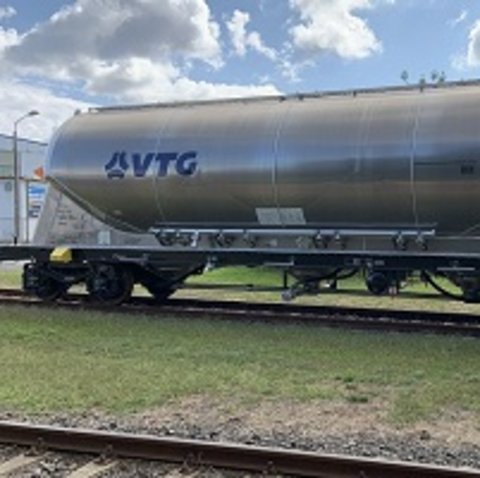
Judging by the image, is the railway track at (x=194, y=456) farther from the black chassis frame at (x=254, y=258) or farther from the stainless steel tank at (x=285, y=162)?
the stainless steel tank at (x=285, y=162)

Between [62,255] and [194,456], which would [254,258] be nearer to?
[62,255]

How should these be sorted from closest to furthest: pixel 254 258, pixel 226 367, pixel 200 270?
1. pixel 226 367
2. pixel 254 258
3. pixel 200 270

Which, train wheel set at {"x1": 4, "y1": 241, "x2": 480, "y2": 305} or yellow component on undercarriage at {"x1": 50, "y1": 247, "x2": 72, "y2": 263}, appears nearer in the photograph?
train wheel set at {"x1": 4, "y1": 241, "x2": 480, "y2": 305}

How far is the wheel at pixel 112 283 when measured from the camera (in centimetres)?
1509

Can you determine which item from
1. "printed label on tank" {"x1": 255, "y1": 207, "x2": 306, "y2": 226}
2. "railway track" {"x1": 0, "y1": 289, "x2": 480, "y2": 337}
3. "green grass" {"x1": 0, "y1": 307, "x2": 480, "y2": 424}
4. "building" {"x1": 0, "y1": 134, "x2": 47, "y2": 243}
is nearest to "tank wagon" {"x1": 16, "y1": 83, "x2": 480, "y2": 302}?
"printed label on tank" {"x1": 255, "y1": 207, "x2": 306, "y2": 226}

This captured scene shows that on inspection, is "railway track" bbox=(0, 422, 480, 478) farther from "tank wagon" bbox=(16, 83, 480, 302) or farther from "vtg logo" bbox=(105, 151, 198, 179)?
"vtg logo" bbox=(105, 151, 198, 179)

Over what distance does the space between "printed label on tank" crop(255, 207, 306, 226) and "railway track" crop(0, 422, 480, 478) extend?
7.44 m

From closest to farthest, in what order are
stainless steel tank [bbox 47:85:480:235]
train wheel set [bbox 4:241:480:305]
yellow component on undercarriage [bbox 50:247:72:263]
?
stainless steel tank [bbox 47:85:480:235]
train wheel set [bbox 4:241:480:305]
yellow component on undercarriage [bbox 50:247:72:263]

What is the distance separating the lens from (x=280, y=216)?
13352 millimetres

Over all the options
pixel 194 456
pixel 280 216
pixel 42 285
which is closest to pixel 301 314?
pixel 280 216

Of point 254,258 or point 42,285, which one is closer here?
point 254,258

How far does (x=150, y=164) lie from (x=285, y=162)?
2.70 meters

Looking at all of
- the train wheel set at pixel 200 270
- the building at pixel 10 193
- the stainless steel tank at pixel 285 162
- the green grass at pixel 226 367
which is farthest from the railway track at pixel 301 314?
the building at pixel 10 193

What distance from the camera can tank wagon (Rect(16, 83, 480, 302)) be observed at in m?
12.0
